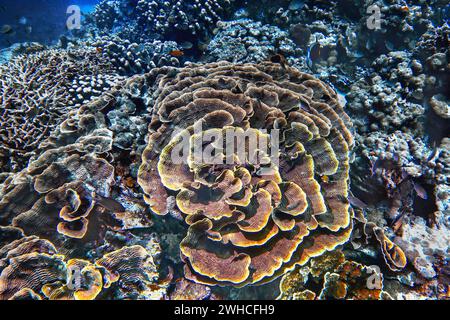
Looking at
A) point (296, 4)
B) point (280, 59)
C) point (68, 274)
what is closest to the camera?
point (68, 274)

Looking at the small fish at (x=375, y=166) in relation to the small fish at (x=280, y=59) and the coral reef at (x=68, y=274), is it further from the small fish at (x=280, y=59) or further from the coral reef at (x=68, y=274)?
the coral reef at (x=68, y=274)

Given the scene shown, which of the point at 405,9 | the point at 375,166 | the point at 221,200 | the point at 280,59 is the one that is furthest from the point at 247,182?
the point at 405,9

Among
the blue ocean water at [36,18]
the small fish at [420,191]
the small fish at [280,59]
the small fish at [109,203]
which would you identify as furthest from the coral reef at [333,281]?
the blue ocean water at [36,18]

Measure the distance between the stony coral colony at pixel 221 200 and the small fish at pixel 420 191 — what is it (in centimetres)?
3

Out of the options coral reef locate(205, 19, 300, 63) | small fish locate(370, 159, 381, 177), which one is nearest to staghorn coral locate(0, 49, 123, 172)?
coral reef locate(205, 19, 300, 63)

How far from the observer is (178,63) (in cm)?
541

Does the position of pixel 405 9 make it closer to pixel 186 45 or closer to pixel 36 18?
pixel 186 45

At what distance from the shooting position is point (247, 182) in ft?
8.34

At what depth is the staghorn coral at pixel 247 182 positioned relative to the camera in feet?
8.20

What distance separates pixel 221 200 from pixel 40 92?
458cm

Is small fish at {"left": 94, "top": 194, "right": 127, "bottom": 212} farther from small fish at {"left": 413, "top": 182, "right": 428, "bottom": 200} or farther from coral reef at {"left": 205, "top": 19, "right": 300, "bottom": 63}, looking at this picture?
small fish at {"left": 413, "top": 182, "right": 428, "bottom": 200}

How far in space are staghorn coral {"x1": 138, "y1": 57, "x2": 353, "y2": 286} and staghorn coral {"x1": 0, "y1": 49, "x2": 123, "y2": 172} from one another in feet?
8.23
